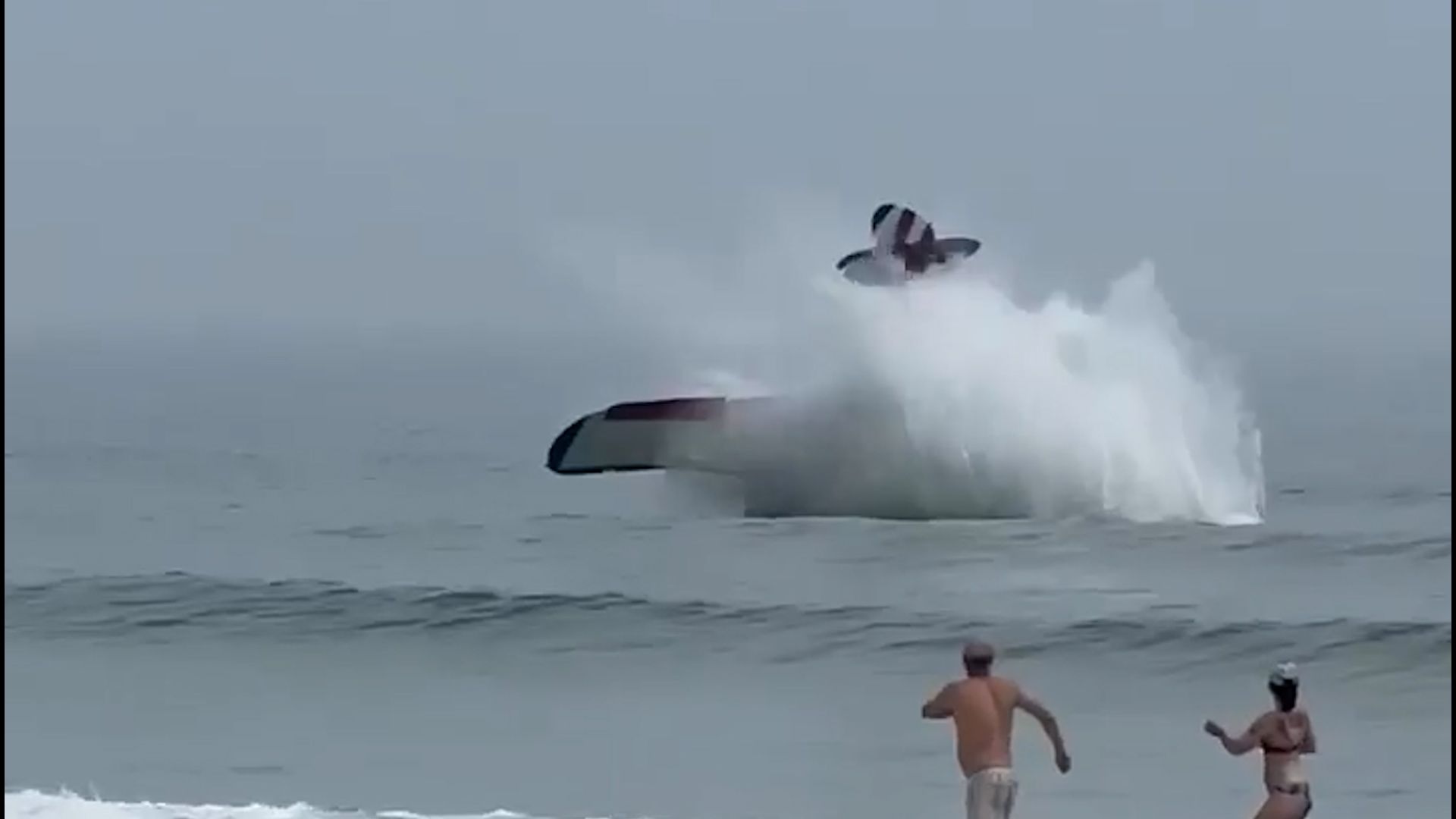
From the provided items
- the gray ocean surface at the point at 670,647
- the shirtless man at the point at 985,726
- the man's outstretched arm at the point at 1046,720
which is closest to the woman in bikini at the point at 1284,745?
the man's outstretched arm at the point at 1046,720

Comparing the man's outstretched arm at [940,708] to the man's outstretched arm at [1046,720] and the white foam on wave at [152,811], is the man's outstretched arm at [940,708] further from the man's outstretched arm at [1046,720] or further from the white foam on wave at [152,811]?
the white foam on wave at [152,811]

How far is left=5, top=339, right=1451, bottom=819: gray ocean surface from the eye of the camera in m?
18.9

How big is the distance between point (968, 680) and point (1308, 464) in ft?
163

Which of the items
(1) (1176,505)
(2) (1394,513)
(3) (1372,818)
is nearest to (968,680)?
(3) (1372,818)

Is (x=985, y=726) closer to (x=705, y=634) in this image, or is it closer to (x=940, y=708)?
(x=940, y=708)

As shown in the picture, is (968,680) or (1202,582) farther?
(1202,582)

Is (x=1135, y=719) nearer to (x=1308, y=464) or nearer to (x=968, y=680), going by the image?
(x=968, y=680)

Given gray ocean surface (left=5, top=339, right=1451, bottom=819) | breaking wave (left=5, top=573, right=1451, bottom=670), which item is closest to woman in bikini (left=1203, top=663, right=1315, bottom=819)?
gray ocean surface (left=5, top=339, right=1451, bottom=819)

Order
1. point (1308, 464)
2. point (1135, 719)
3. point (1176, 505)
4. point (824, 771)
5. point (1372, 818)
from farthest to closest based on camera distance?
point (1308, 464)
point (1176, 505)
point (1135, 719)
point (824, 771)
point (1372, 818)

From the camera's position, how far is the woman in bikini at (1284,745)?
1293cm

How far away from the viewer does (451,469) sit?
2495 inches

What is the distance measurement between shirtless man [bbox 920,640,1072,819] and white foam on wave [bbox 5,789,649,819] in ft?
12.8

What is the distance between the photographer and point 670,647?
93.4ft

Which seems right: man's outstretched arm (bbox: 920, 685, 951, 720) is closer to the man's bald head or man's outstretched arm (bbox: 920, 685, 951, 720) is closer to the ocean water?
the man's bald head
